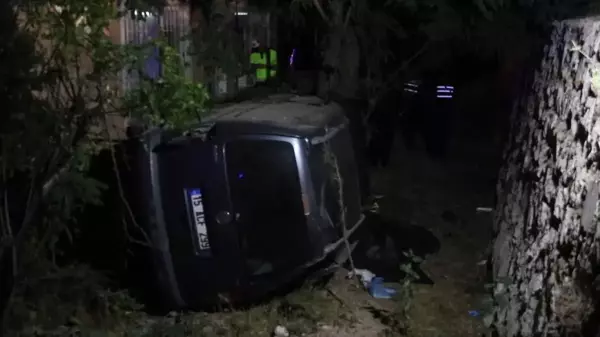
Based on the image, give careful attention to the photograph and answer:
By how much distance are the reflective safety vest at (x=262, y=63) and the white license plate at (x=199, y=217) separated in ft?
16.9

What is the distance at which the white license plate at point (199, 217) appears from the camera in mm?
5066

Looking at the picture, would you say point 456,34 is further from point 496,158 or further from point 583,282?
point 583,282

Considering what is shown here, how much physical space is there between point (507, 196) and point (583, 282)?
2374mm

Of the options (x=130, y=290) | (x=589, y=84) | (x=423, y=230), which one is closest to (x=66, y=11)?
(x=130, y=290)

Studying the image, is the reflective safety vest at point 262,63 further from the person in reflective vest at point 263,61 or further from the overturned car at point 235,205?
the overturned car at point 235,205

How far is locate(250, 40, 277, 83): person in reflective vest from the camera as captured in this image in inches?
402

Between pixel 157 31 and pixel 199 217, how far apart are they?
409cm

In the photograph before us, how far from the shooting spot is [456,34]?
9180 millimetres

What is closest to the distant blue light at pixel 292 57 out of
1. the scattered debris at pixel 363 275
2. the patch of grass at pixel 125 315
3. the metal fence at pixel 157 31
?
the metal fence at pixel 157 31

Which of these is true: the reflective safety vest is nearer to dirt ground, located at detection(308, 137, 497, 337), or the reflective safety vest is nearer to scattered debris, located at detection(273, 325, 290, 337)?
dirt ground, located at detection(308, 137, 497, 337)

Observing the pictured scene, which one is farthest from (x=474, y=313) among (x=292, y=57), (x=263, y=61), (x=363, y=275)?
(x=263, y=61)

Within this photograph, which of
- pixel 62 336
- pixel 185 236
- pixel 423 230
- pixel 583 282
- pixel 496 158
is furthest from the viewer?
pixel 496 158

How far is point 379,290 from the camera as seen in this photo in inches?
220

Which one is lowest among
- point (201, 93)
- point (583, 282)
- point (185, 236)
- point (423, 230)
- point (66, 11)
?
point (423, 230)
